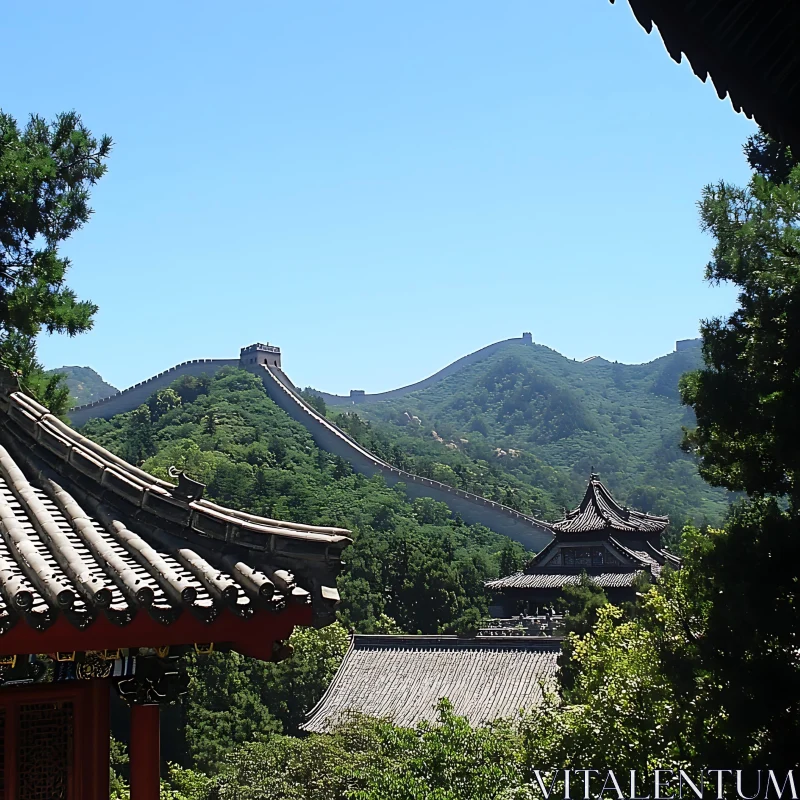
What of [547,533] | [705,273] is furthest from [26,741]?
[547,533]

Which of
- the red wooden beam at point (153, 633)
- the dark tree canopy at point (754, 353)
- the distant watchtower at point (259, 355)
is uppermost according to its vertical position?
the distant watchtower at point (259, 355)

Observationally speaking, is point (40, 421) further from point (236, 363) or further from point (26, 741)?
point (236, 363)

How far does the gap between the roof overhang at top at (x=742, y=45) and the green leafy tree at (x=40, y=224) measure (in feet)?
28.7

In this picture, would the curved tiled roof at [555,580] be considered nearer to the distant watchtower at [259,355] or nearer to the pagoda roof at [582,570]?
the pagoda roof at [582,570]

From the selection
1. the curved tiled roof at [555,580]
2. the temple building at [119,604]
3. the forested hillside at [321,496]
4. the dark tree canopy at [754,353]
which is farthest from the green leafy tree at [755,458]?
the curved tiled roof at [555,580]

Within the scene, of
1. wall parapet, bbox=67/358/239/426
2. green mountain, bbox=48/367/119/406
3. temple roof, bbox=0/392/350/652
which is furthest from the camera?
green mountain, bbox=48/367/119/406

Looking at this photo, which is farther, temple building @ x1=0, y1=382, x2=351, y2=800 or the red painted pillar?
the red painted pillar

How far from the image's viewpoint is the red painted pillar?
328 cm

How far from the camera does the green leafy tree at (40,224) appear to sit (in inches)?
384

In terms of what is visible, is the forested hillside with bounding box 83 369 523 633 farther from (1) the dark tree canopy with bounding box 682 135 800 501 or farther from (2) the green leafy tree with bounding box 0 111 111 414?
(1) the dark tree canopy with bounding box 682 135 800 501

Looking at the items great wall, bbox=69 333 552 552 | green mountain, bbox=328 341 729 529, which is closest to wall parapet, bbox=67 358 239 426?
great wall, bbox=69 333 552 552

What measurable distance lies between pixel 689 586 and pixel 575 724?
2041 millimetres

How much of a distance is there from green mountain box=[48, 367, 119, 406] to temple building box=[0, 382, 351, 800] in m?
135

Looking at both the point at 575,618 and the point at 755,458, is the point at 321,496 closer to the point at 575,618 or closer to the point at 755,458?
the point at 575,618
